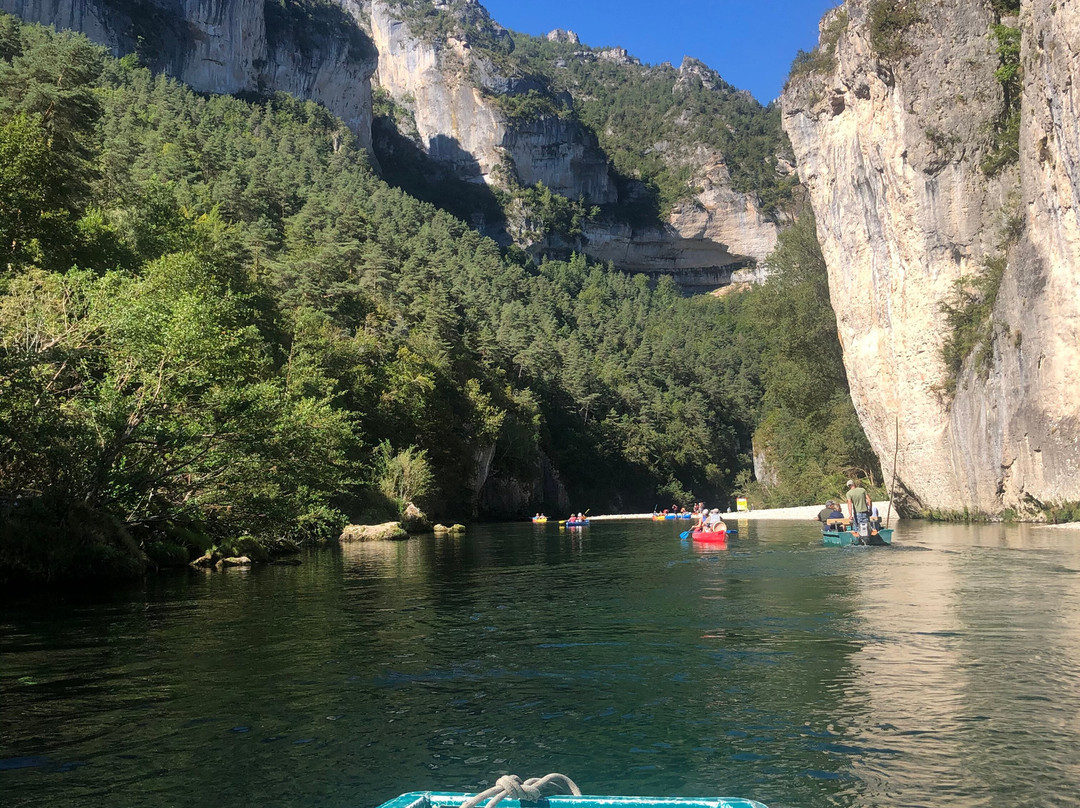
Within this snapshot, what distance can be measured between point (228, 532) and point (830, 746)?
21.9 meters

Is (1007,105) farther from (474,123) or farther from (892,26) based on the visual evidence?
(474,123)

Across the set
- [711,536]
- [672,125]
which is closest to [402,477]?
[711,536]

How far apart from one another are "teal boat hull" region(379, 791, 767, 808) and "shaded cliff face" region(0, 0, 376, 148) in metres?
116

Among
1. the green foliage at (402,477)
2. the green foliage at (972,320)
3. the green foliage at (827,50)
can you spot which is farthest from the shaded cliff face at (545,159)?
the green foliage at (972,320)

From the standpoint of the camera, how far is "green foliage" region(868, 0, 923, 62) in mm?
40500

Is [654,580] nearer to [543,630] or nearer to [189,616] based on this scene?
[543,630]

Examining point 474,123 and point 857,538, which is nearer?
point 857,538

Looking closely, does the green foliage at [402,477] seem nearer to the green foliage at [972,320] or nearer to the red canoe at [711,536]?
the red canoe at [711,536]

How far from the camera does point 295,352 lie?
42.4 metres

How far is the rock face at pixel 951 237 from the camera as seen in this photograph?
3181 centimetres

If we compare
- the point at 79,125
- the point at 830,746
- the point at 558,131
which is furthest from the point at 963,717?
the point at 558,131

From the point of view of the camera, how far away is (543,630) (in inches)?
522

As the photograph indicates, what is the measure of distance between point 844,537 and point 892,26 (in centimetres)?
2584

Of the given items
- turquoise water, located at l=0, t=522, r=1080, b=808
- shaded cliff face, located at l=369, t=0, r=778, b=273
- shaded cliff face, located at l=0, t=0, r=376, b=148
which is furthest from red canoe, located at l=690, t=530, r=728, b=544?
shaded cliff face, located at l=369, t=0, r=778, b=273
